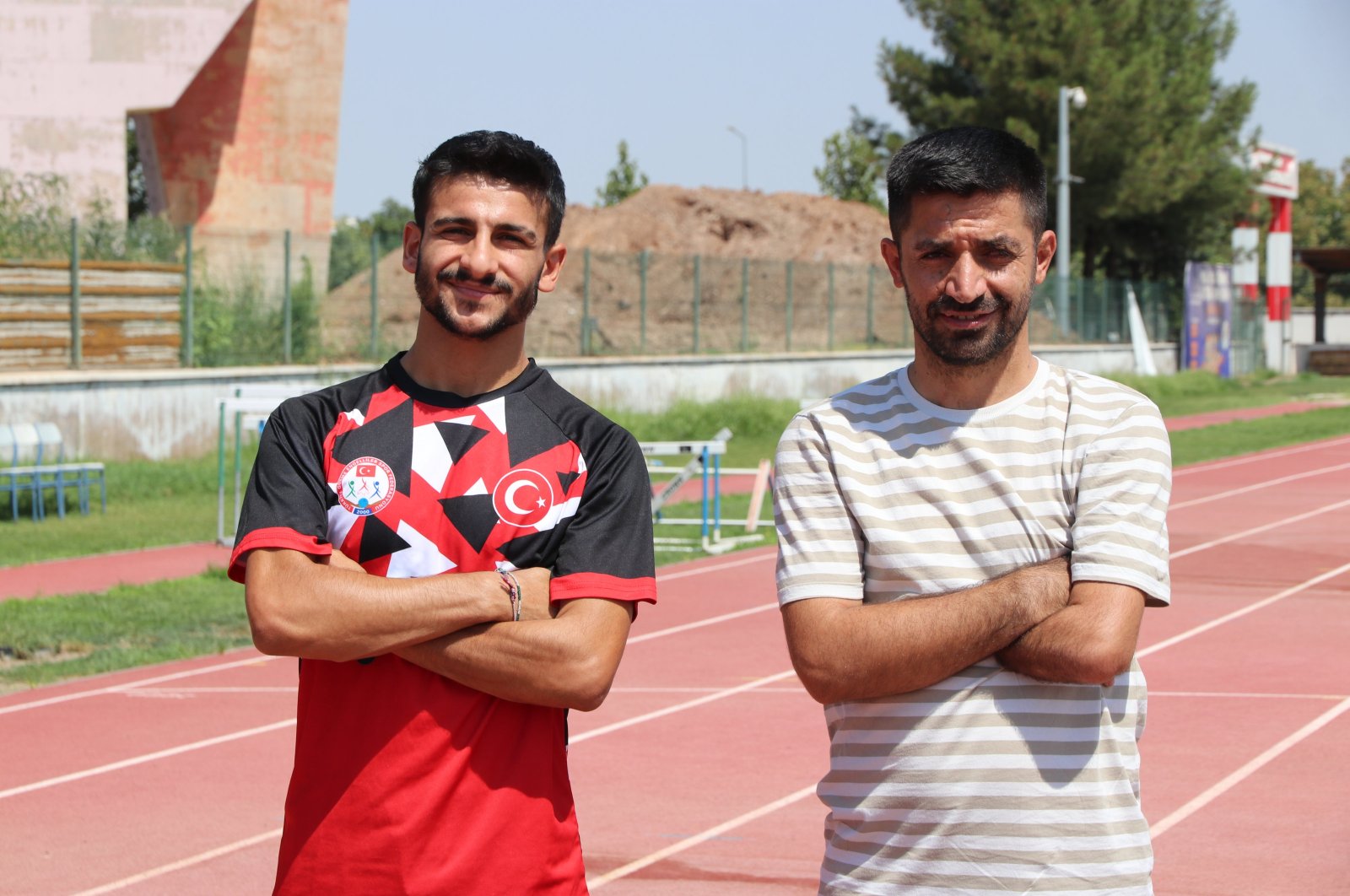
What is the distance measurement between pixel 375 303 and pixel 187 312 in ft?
13.5

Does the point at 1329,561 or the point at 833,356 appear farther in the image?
the point at 833,356

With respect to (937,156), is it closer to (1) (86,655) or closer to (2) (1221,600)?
(1) (86,655)

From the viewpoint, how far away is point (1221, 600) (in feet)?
39.7

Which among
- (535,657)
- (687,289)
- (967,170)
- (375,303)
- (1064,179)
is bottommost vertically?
(535,657)

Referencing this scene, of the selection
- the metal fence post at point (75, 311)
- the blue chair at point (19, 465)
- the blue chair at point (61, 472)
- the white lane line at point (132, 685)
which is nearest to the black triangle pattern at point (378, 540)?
the white lane line at point (132, 685)

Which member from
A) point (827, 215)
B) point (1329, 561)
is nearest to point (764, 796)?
point (1329, 561)

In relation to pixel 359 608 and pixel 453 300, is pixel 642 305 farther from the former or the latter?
pixel 359 608

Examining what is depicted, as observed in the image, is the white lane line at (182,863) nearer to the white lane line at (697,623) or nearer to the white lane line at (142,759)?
the white lane line at (142,759)

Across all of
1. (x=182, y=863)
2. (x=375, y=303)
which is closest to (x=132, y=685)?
(x=182, y=863)

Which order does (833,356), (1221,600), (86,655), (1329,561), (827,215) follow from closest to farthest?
(86,655) → (1221,600) → (1329,561) → (833,356) → (827,215)

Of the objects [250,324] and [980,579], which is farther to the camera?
[250,324]

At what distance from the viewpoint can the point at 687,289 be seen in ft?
112

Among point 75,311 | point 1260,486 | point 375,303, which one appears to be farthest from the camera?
point 375,303

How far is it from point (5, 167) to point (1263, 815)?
22308 millimetres
